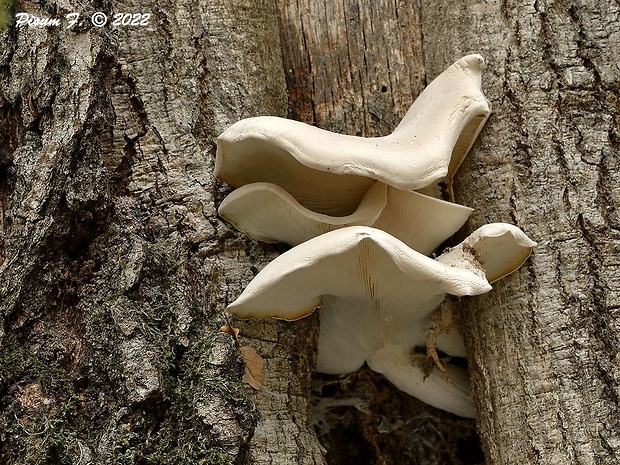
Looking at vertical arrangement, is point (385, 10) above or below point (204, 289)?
above

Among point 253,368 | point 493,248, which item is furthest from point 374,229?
point 253,368

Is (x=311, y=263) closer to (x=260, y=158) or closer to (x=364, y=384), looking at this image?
(x=260, y=158)

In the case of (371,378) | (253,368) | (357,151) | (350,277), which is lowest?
(371,378)

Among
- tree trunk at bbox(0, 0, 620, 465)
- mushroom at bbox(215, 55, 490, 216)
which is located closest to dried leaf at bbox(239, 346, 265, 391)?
tree trunk at bbox(0, 0, 620, 465)

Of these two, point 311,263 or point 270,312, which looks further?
point 270,312

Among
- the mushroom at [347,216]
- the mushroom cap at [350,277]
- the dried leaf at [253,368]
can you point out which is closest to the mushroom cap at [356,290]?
the mushroom cap at [350,277]

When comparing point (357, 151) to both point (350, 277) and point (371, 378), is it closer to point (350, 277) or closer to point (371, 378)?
point (350, 277)

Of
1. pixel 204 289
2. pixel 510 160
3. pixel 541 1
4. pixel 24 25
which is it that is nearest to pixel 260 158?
pixel 204 289

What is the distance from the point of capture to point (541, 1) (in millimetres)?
2980

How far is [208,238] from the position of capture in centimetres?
277

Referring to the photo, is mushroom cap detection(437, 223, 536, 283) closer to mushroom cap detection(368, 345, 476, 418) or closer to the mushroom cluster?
the mushroom cluster

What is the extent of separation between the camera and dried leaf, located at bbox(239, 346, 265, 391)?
2.60 meters

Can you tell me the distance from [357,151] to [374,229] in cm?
31

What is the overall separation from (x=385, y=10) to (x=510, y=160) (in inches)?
42.8
